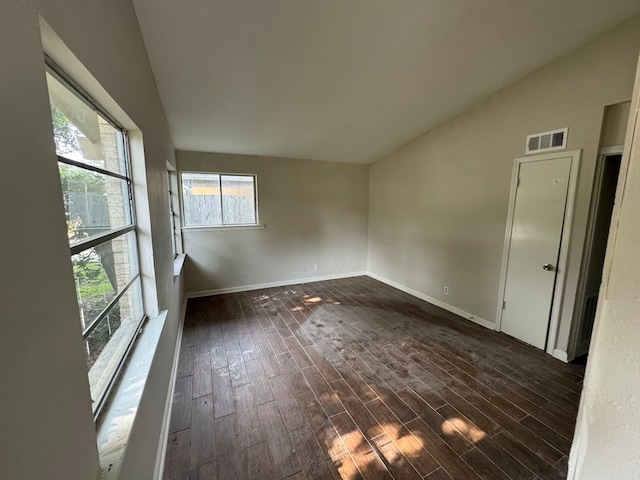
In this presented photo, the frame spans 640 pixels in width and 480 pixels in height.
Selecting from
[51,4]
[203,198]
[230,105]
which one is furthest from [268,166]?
[51,4]

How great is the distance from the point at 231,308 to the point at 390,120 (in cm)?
351

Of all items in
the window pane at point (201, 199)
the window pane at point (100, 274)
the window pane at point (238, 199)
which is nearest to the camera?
the window pane at point (100, 274)

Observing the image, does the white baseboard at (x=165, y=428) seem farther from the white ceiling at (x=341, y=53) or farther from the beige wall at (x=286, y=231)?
the white ceiling at (x=341, y=53)

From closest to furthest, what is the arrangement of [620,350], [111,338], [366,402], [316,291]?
[620,350], [111,338], [366,402], [316,291]

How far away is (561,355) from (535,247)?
1098 millimetres

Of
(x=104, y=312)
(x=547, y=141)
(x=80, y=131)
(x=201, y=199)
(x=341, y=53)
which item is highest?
(x=341, y=53)

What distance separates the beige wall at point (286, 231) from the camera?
4297 mm

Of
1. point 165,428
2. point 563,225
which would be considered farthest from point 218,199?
point 563,225

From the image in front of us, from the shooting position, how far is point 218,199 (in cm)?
438

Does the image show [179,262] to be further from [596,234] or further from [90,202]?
[596,234]

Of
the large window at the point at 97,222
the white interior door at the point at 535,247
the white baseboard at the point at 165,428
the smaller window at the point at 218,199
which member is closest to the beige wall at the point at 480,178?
the white interior door at the point at 535,247

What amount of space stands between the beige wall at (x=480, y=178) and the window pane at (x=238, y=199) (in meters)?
2.45

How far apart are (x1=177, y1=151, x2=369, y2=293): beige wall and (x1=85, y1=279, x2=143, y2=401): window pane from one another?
8.97ft

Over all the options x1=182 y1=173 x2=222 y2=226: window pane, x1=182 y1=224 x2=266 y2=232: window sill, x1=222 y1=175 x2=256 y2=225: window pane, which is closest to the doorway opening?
x1=182 y1=224 x2=266 y2=232: window sill
